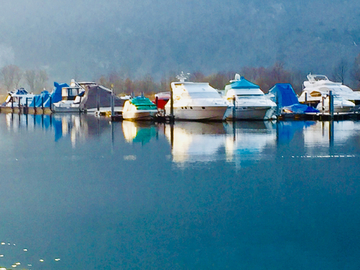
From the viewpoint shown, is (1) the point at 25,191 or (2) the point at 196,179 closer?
(1) the point at 25,191

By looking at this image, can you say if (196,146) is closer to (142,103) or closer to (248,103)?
(248,103)

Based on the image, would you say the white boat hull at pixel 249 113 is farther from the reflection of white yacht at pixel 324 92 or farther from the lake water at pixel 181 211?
the lake water at pixel 181 211

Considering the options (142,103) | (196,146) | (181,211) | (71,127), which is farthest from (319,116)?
(181,211)

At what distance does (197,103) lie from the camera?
3988 centimetres

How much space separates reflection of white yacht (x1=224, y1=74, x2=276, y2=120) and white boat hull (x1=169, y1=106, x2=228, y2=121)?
1742mm

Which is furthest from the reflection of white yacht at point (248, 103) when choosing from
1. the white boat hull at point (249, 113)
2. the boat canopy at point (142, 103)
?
the boat canopy at point (142, 103)

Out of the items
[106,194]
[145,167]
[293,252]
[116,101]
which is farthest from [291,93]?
[293,252]

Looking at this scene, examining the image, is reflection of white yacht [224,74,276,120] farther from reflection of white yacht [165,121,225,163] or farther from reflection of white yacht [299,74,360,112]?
reflection of white yacht [299,74,360,112]

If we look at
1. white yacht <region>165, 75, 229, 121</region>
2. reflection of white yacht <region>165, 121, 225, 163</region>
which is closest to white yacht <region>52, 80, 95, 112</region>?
white yacht <region>165, 75, 229, 121</region>

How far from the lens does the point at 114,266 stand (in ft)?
24.3

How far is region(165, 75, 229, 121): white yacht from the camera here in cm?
3947

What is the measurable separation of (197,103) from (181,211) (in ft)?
97.7

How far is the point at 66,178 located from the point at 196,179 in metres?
3.23

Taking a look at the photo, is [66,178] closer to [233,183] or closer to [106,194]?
[106,194]
